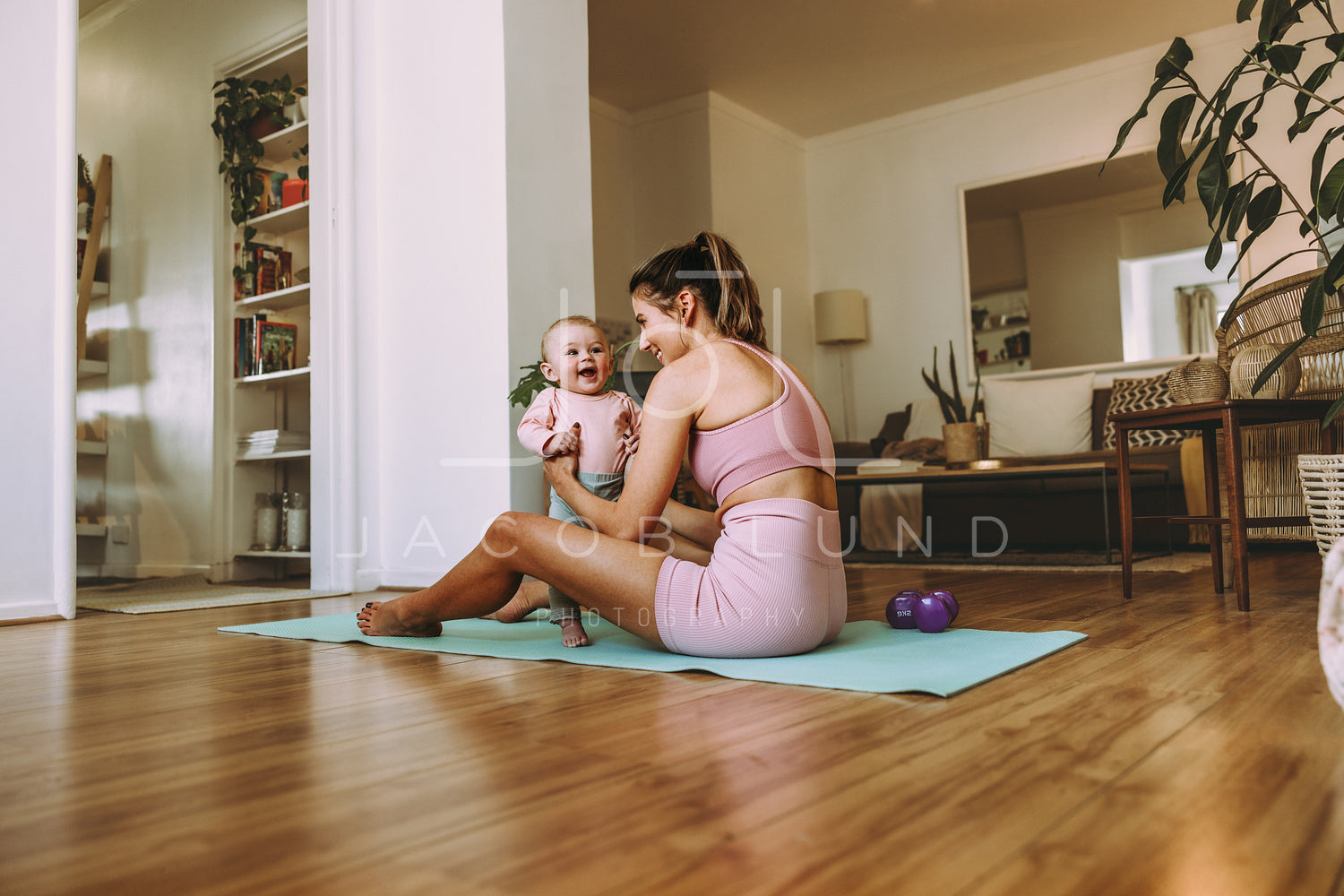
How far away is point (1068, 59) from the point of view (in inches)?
221

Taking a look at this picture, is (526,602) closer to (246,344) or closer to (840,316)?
(246,344)

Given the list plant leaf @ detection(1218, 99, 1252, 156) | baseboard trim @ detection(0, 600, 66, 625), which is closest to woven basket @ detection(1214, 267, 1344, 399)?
plant leaf @ detection(1218, 99, 1252, 156)

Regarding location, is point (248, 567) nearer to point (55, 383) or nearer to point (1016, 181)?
point (55, 383)

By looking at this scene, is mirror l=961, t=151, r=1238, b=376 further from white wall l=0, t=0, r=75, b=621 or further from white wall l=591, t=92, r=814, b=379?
white wall l=0, t=0, r=75, b=621

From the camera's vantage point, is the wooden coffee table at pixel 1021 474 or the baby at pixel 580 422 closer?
the baby at pixel 580 422

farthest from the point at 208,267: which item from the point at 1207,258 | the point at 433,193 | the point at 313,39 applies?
the point at 1207,258

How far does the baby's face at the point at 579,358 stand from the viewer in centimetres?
200

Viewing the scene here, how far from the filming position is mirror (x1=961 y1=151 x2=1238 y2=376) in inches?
211

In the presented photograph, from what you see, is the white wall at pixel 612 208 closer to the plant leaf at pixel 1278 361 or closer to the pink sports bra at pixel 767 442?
the plant leaf at pixel 1278 361

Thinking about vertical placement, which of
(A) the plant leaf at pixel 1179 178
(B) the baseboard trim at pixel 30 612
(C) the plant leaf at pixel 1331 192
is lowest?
(B) the baseboard trim at pixel 30 612

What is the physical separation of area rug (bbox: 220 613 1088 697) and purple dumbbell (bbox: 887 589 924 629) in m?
0.03

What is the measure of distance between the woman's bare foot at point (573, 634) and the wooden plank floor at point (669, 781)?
182 mm

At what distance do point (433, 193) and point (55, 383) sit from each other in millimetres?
1291

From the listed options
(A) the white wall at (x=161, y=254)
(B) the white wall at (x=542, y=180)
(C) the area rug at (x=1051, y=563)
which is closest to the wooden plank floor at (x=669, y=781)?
(B) the white wall at (x=542, y=180)
